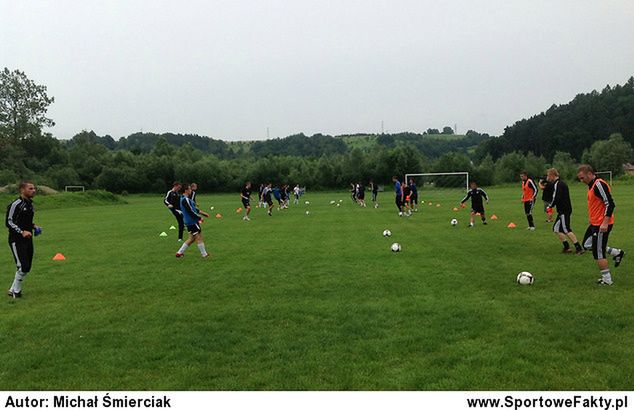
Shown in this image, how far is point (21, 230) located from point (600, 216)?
10.3m

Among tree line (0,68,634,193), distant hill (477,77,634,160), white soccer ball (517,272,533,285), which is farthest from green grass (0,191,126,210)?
distant hill (477,77,634,160)

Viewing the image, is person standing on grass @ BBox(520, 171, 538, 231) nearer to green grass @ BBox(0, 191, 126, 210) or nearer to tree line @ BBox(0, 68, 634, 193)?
green grass @ BBox(0, 191, 126, 210)

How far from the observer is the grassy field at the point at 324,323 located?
16.7ft

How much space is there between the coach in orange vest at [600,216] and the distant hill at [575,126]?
397ft

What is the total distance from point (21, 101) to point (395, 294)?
77017 millimetres

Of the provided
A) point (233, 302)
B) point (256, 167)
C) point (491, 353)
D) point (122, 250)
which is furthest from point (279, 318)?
point (256, 167)

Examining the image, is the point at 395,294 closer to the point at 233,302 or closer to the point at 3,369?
the point at 233,302

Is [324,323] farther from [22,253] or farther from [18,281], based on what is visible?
[18,281]

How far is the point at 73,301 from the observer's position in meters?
8.80

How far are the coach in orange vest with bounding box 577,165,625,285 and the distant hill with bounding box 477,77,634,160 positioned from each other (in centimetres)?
12090

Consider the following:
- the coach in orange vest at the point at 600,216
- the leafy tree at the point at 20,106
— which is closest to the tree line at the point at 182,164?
the leafy tree at the point at 20,106

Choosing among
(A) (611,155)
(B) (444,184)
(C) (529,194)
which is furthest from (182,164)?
(C) (529,194)

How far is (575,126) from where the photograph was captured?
395ft

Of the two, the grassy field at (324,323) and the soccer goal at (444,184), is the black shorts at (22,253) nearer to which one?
the grassy field at (324,323)
